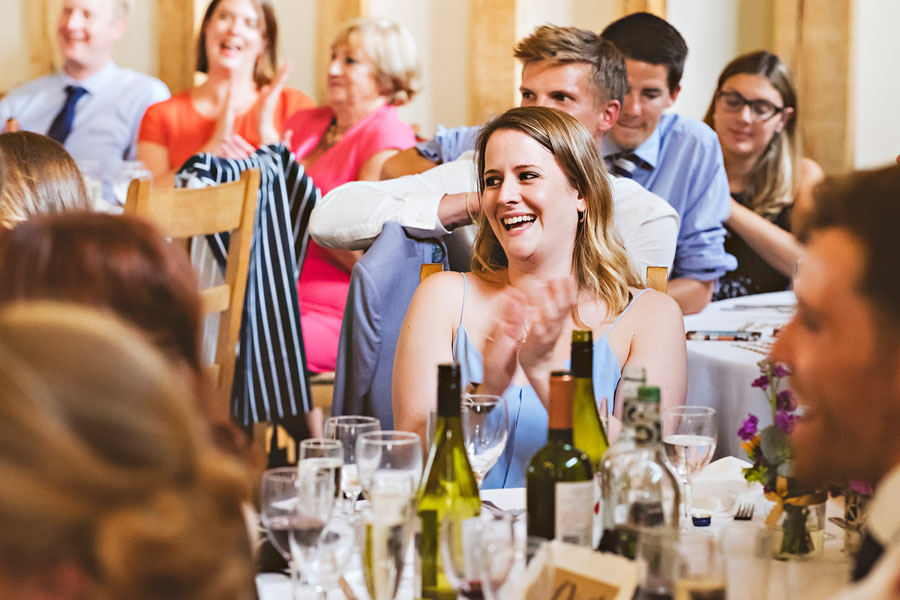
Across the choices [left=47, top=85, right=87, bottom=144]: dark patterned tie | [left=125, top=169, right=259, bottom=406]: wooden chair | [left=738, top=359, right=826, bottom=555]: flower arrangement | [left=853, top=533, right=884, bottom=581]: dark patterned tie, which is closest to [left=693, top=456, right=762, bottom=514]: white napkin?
[left=738, top=359, right=826, bottom=555]: flower arrangement

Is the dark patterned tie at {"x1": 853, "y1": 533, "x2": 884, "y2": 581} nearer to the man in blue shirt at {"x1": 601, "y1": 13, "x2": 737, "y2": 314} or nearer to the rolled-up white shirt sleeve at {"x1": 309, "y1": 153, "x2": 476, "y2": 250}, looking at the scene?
the rolled-up white shirt sleeve at {"x1": 309, "y1": 153, "x2": 476, "y2": 250}

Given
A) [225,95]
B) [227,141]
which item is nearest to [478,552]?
[227,141]

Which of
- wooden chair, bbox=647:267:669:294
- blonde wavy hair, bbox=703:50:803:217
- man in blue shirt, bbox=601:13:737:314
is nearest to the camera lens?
wooden chair, bbox=647:267:669:294

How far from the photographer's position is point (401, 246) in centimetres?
223

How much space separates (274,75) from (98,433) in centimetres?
400

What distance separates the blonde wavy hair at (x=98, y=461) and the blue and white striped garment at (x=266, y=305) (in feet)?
7.55

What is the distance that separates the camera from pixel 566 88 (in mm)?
2631

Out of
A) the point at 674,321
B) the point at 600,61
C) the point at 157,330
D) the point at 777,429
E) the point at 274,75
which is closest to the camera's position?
the point at 157,330

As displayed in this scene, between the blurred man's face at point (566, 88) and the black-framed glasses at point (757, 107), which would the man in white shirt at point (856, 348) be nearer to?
the blurred man's face at point (566, 88)

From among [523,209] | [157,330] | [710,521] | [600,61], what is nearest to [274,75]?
[600,61]

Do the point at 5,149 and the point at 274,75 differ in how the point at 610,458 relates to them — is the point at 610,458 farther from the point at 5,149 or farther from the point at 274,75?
the point at 274,75

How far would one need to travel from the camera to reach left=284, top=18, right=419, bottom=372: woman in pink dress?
3.82 meters

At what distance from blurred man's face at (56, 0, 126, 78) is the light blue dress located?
3.26 metres

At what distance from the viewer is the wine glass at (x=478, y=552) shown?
0.92 m
